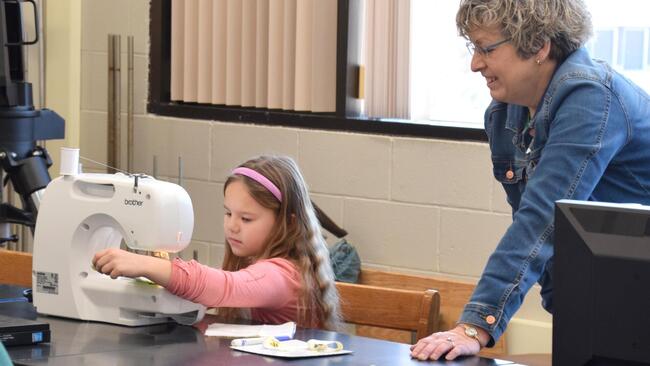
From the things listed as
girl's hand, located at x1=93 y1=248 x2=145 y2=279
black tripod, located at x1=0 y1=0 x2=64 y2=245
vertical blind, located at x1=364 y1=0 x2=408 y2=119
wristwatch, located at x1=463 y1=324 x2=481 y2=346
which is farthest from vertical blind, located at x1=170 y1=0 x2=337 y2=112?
wristwatch, located at x1=463 y1=324 x2=481 y2=346

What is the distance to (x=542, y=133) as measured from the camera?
212 centimetres

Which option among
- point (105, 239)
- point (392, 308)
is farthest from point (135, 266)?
point (392, 308)

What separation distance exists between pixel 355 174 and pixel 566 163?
1.93 meters

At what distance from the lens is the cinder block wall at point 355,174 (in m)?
3.66

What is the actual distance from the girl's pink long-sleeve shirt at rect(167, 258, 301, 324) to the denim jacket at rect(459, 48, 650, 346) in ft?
1.73

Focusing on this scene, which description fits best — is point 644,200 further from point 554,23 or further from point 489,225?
point 489,225

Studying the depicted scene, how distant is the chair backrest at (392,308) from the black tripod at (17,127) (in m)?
1.50

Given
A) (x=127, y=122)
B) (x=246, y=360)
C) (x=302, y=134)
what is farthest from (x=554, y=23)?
(x=127, y=122)

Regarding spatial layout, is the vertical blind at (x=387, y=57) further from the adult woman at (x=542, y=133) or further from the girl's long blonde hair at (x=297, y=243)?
the adult woman at (x=542, y=133)

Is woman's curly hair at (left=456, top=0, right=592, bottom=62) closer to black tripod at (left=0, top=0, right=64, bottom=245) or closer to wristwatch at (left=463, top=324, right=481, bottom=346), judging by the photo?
wristwatch at (left=463, top=324, right=481, bottom=346)

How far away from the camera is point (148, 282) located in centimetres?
231

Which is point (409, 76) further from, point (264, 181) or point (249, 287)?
point (249, 287)

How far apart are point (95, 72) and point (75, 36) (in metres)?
0.16

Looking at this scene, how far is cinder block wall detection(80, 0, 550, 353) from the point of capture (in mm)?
3658
